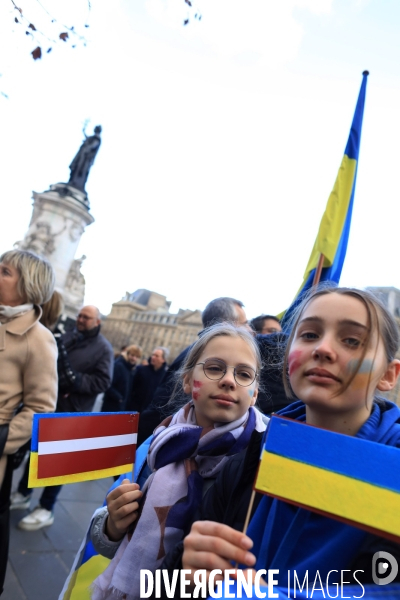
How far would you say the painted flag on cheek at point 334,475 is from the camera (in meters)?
0.91

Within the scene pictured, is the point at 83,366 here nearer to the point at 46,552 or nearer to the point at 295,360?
the point at 46,552

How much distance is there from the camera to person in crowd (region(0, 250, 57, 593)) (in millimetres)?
2438

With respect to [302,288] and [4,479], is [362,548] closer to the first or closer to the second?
[4,479]

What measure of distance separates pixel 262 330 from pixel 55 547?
2.45m

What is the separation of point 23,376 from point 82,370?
2257 millimetres

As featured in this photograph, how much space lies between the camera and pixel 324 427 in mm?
1169

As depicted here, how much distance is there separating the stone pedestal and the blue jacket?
560 inches

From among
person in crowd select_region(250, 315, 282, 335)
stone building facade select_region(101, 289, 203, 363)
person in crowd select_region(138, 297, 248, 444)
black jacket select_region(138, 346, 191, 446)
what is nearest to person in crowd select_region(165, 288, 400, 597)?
person in crowd select_region(138, 297, 248, 444)

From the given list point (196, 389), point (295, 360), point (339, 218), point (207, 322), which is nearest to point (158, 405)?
point (207, 322)

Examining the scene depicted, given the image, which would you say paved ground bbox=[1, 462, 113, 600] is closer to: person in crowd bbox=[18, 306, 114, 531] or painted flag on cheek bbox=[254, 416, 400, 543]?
person in crowd bbox=[18, 306, 114, 531]

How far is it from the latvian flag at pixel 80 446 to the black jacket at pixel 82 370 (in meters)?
2.79

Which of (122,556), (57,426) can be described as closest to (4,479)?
(57,426)

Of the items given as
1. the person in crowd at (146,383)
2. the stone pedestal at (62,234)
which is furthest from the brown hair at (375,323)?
the stone pedestal at (62,234)

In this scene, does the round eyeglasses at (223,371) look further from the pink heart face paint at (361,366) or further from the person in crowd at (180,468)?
the pink heart face paint at (361,366)
